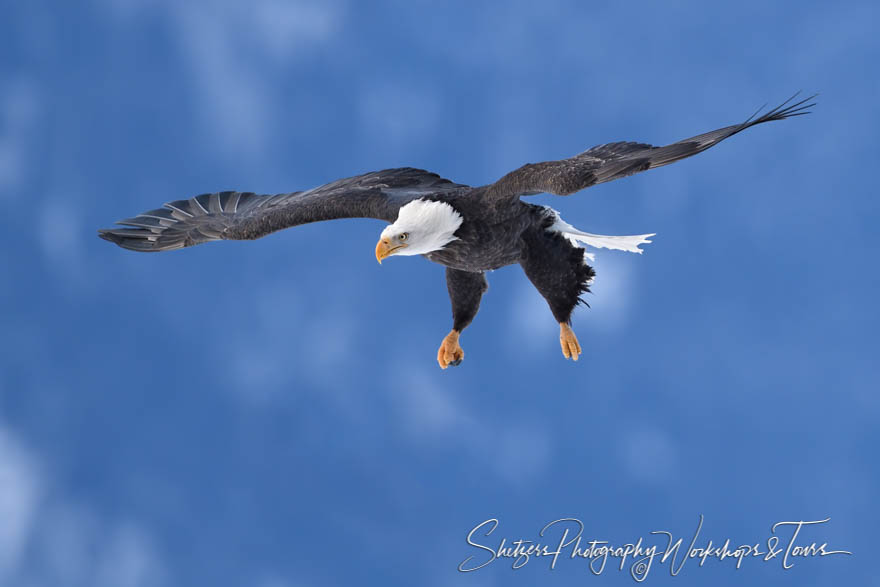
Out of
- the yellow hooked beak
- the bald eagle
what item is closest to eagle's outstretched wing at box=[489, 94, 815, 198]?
the bald eagle

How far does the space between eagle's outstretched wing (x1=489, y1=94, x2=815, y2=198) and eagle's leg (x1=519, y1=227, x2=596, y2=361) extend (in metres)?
0.71

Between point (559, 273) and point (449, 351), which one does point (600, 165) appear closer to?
point (559, 273)

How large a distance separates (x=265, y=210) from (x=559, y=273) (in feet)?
6.57

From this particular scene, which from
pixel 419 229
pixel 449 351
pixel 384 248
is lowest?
pixel 384 248

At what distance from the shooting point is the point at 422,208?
593 cm

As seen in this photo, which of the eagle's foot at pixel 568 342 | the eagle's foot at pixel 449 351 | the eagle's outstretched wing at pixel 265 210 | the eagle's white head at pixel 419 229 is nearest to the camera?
the eagle's white head at pixel 419 229

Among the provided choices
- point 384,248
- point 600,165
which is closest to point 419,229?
point 384,248

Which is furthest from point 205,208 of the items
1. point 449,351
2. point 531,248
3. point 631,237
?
point 631,237

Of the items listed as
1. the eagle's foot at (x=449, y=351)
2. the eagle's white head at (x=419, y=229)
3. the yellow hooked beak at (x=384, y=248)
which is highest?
the eagle's foot at (x=449, y=351)

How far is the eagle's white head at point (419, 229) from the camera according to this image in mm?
5875

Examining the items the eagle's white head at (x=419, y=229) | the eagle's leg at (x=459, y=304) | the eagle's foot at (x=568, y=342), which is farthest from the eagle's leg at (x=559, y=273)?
the eagle's white head at (x=419, y=229)

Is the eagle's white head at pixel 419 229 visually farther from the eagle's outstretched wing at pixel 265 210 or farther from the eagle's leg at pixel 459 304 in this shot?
the eagle's leg at pixel 459 304

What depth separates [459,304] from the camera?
7102mm

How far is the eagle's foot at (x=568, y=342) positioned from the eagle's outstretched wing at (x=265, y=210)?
1191 millimetres
